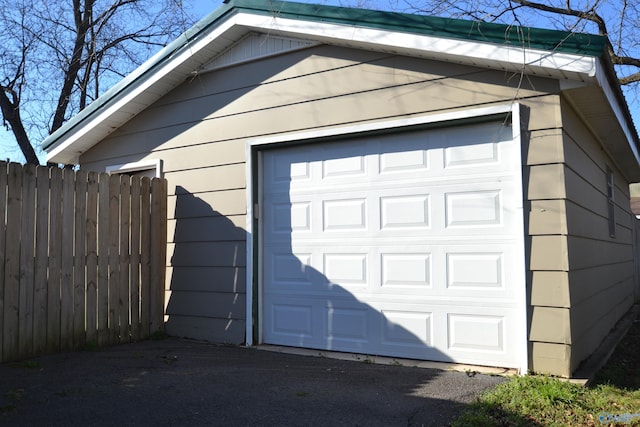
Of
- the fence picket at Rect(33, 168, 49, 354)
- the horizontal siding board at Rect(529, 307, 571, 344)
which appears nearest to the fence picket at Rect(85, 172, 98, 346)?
the fence picket at Rect(33, 168, 49, 354)

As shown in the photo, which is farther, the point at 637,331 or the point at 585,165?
the point at 637,331

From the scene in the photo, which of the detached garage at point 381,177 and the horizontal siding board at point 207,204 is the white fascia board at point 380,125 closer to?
the detached garage at point 381,177

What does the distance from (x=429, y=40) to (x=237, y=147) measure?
2540mm

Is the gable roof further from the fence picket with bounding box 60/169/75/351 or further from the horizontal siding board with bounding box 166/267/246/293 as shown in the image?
the horizontal siding board with bounding box 166/267/246/293

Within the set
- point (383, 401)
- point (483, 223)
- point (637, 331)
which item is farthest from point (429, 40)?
point (637, 331)

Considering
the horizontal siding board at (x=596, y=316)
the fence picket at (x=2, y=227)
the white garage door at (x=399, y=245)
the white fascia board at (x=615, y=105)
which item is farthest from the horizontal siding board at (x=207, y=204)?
the white fascia board at (x=615, y=105)

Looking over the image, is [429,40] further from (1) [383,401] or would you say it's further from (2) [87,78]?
(2) [87,78]

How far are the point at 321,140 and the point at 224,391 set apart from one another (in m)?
2.83

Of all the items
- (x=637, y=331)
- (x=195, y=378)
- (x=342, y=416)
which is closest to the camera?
(x=342, y=416)

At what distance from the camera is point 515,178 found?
183 inches

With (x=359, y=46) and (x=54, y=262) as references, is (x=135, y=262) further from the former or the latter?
(x=359, y=46)

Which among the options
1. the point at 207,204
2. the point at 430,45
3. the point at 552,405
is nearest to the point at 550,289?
the point at 552,405

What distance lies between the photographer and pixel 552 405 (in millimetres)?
3717

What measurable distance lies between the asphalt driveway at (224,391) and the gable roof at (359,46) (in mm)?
2744
